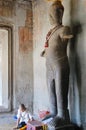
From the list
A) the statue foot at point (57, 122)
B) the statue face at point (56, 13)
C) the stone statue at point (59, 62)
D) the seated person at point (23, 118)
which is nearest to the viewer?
the statue foot at point (57, 122)

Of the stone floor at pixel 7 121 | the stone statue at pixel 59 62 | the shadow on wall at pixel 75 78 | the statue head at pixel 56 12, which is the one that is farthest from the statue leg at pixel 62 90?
the stone floor at pixel 7 121

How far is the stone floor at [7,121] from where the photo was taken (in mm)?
4465

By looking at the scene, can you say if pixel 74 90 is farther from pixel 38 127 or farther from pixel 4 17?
pixel 4 17

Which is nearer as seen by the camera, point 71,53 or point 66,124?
point 66,124

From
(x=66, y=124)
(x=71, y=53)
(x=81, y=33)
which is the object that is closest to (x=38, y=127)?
(x=66, y=124)

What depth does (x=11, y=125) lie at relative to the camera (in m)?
4.62

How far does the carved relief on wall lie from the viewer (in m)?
5.68

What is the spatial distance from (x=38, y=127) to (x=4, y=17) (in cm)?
276

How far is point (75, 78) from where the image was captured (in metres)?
3.98

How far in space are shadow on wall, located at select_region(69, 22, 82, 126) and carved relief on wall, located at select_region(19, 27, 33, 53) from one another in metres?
1.81

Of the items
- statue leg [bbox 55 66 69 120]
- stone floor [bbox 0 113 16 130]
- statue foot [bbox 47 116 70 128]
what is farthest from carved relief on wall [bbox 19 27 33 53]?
statue foot [bbox 47 116 70 128]

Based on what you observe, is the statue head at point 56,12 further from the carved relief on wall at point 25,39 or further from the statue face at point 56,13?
the carved relief on wall at point 25,39

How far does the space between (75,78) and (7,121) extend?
171 centimetres

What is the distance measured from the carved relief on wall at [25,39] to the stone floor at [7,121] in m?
1.42
